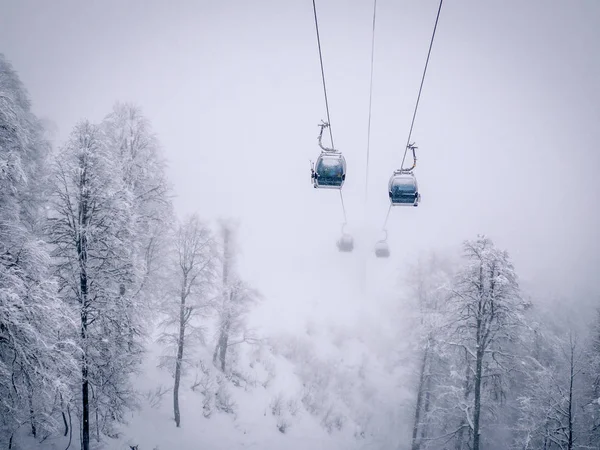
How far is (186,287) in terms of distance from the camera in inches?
566

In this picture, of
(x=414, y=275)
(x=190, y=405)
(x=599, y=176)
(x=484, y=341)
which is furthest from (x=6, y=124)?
(x=599, y=176)

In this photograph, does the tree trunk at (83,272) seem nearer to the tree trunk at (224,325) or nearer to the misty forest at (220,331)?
the misty forest at (220,331)

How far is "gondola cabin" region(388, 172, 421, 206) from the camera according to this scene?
392 inches

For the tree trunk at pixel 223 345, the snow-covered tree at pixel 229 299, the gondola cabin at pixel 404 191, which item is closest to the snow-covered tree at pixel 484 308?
the gondola cabin at pixel 404 191

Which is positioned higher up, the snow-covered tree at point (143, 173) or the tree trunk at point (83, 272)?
the snow-covered tree at point (143, 173)

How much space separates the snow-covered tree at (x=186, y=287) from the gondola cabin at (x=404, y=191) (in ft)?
31.0

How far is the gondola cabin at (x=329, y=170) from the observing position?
378 inches

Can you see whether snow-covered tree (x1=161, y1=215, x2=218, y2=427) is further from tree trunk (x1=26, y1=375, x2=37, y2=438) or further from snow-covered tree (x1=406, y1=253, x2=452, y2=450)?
snow-covered tree (x1=406, y1=253, x2=452, y2=450)

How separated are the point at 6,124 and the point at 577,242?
114 m

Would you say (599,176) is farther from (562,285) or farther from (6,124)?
(6,124)

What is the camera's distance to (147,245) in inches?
566

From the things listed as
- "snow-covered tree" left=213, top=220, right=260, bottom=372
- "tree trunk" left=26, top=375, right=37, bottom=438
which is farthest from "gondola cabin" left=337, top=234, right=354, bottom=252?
"tree trunk" left=26, top=375, right=37, bottom=438

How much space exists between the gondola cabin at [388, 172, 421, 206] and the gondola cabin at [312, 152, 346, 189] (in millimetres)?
1857

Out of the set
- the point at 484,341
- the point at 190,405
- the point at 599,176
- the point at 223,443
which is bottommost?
the point at 223,443
